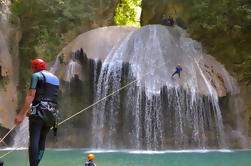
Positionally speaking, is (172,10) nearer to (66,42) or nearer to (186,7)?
(186,7)

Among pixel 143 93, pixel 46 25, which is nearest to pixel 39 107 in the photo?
pixel 143 93

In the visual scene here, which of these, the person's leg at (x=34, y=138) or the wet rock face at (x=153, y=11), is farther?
the wet rock face at (x=153, y=11)

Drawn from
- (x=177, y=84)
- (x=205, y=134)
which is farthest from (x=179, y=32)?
(x=205, y=134)

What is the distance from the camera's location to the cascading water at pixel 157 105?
12906 mm

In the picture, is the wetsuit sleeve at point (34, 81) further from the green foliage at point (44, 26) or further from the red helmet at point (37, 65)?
the green foliage at point (44, 26)

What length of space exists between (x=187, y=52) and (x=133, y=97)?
3773 mm

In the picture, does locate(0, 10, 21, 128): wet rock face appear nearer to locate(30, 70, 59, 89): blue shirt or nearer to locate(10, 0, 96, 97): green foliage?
locate(10, 0, 96, 97): green foliage

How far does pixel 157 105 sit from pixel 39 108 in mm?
9215

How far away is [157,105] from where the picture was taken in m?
12.8

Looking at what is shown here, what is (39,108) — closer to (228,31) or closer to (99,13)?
(228,31)

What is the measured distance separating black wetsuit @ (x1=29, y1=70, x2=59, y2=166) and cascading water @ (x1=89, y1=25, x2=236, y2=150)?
29.5 feet

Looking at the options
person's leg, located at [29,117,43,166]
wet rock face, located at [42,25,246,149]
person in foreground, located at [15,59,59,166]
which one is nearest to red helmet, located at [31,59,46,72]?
person in foreground, located at [15,59,59,166]

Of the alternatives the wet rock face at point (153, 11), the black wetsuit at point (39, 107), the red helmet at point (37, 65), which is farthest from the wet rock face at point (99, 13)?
the black wetsuit at point (39, 107)

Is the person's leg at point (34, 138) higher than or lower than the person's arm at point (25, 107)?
lower
